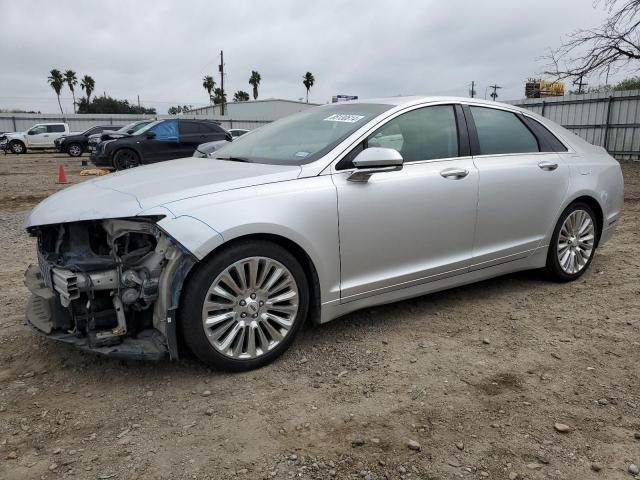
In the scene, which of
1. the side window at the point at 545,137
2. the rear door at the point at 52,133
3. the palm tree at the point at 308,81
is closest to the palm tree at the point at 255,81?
the palm tree at the point at 308,81

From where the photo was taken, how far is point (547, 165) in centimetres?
433

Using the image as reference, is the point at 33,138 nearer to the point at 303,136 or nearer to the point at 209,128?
the point at 209,128

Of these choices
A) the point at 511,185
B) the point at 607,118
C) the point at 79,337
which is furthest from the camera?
the point at 607,118

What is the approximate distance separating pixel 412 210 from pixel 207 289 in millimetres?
1470

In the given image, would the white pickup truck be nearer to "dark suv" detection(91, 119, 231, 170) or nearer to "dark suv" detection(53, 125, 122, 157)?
"dark suv" detection(53, 125, 122, 157)

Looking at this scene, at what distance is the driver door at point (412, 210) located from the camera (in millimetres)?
3311

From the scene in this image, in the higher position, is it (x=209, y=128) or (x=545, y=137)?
(x=209, y=128)

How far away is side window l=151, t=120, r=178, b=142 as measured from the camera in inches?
607

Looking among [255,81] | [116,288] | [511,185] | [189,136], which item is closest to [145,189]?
[116,288]

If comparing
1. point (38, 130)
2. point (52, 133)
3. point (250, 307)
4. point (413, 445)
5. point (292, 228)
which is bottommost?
point (413, 445)

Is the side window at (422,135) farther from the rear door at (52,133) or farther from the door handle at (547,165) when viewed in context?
the rear door at (52,133)

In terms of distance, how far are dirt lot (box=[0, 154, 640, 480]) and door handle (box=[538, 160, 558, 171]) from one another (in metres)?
1.16

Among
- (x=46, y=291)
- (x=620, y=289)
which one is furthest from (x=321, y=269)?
(x=620, y=289)

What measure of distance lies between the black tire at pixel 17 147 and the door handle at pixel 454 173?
28.5 meters
